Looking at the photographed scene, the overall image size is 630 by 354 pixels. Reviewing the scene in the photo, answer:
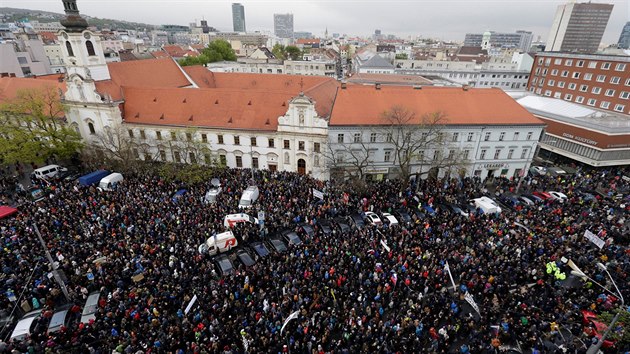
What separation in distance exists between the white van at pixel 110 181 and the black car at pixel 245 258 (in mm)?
18281

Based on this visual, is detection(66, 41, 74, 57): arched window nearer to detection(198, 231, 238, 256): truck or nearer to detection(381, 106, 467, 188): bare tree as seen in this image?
detection(198, 231, 238, 256): truck

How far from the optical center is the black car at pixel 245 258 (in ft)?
73.7

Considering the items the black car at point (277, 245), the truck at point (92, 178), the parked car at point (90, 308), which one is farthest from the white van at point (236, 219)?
the truck at point (92, 178)

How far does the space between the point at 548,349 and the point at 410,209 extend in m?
15.4

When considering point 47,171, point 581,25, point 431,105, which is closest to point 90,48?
point 47,171

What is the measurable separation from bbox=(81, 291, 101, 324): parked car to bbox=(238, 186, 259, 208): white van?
511 inches

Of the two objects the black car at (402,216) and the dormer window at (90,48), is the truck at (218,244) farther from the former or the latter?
the dormer window at (90,48)

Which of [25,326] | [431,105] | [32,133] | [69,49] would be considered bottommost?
[25,326]

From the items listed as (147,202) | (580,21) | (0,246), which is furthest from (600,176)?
(580,21)

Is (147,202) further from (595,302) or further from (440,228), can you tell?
(595,302)

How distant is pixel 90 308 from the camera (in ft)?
60.5

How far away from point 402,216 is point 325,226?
727 cm

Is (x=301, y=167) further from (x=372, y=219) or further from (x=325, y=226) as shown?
(x=372, y=219)

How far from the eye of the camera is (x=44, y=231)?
80.1 feet
